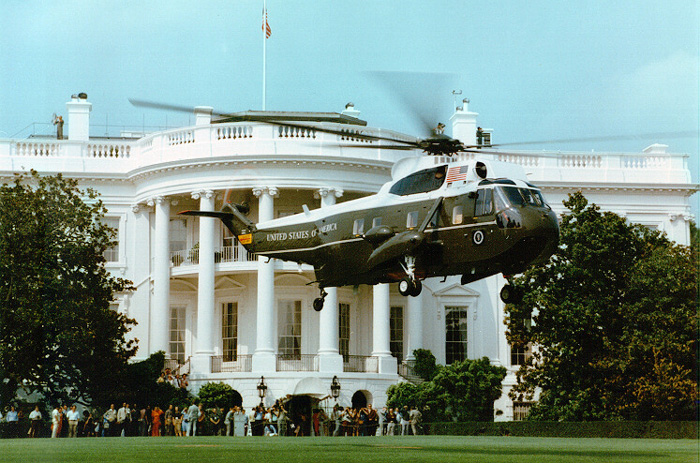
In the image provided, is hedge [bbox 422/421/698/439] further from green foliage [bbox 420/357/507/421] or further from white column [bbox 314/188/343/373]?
white column [bbox 314/188/343/373]

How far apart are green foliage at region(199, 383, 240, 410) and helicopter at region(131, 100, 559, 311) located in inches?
842

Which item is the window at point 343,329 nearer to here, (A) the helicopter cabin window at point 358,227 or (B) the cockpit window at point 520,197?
(A) the helicopter cabin window at point 358,227

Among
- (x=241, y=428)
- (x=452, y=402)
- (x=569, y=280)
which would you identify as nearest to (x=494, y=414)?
(x=452, y=402)

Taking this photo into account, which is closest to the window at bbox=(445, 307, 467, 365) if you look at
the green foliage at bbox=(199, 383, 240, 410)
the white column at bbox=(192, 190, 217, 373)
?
the white column at bbox=(192, 190, 217, 373)

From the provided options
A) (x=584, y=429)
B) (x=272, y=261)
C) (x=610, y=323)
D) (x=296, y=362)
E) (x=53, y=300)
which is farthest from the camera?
(x=296, y=362)

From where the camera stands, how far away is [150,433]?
47.2m

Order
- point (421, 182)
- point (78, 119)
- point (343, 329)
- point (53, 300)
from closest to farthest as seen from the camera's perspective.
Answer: point (421, 182)
point (53, 300)
point (343, 329)
point (78, 119)

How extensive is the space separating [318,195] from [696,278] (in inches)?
707

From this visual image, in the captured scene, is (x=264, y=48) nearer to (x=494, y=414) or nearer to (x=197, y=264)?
(x=197, y=264)

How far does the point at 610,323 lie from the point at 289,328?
16013 mm

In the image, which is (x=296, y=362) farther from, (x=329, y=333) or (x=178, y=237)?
(x=178, y=237)

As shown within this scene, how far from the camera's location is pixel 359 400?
5569 centimetres

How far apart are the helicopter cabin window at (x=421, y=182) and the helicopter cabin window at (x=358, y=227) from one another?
3.65 ft

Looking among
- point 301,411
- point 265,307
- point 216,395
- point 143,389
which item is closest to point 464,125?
point 265,307
